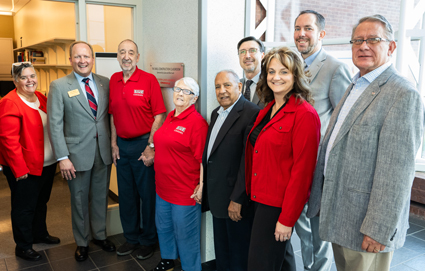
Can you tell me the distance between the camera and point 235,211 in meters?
2.28

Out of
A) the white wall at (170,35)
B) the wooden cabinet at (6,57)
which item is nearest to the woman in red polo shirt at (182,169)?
the white wall at (170,35)

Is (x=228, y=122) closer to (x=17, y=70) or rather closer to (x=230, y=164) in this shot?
(x=230, y=164)

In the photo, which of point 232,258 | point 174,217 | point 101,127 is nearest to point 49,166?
point 101,127

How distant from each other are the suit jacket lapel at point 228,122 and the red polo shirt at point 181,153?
0.73 feet

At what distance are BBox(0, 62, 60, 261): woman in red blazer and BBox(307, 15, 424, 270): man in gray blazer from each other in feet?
8.37

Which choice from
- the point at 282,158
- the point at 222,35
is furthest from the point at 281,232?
the point at 222,35

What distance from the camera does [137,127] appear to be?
10.2 ft

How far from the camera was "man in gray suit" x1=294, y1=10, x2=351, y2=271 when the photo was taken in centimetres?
227

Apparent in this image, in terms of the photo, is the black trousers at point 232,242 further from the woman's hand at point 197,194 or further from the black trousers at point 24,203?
the black trousers at point 24,203

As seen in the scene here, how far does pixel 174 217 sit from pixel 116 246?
1.09 meters

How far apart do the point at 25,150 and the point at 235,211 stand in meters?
2.02

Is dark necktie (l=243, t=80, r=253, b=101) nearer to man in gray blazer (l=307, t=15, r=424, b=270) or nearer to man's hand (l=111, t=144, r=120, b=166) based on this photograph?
man in gray blazer (l=307, t=15, r=424, b=270)

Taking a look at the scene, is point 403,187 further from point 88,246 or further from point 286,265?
point 88,246

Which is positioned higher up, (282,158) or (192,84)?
(192,84)
